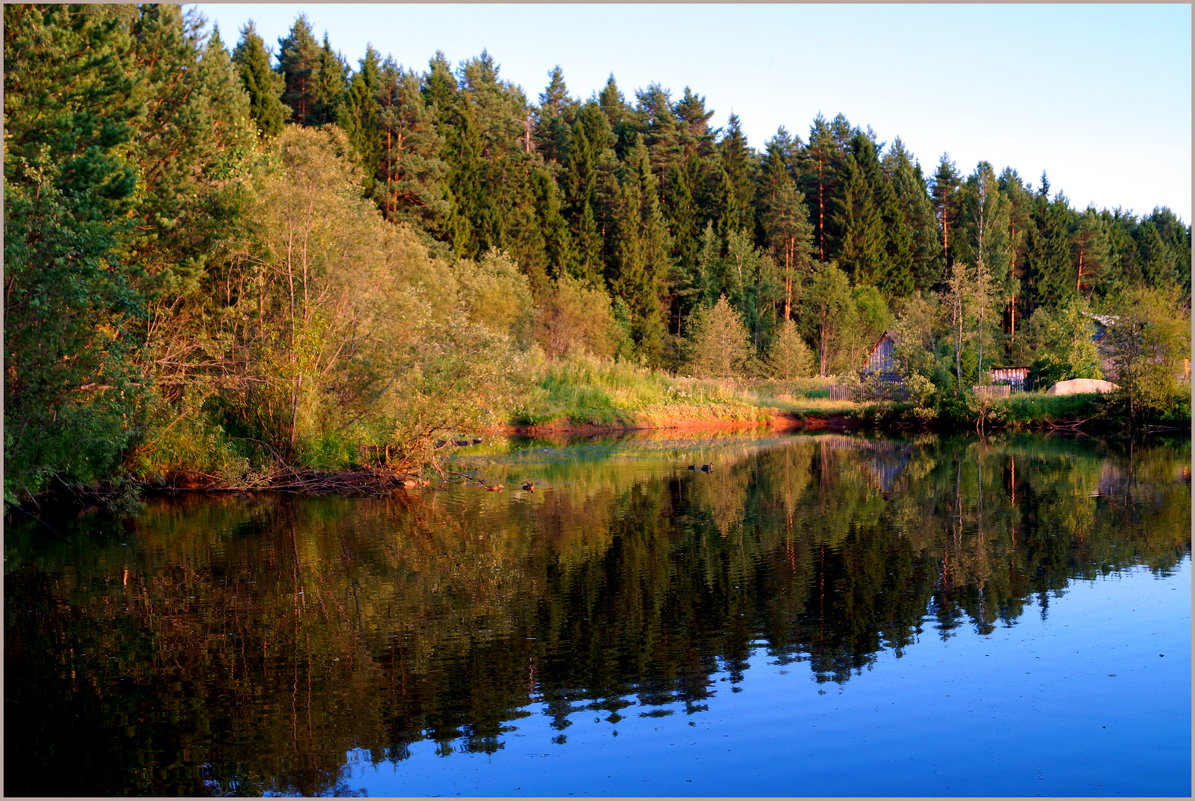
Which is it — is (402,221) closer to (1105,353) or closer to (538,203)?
(538,203)

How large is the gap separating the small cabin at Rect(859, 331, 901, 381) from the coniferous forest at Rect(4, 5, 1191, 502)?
1967mm

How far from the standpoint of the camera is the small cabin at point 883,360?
44.8 metres

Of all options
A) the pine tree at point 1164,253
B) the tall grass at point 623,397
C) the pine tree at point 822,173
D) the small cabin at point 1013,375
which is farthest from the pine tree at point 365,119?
the pine tree at point 1164,253

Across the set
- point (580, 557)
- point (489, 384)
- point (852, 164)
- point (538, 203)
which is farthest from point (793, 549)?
point (852, 164)

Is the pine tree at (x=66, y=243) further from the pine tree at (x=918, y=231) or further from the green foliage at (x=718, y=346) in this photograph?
the pine tree at (x=918, y=231)

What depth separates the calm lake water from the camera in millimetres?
7258

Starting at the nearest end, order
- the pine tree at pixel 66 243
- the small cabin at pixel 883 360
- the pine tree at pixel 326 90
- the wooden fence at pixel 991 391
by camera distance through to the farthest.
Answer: the pine tree at pixel 66 243 < the wooden fence at pixel 991 391 < the small cabin at pixel 883 360 < the pine tree at pixel 326 90

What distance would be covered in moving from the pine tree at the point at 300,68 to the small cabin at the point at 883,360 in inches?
1420

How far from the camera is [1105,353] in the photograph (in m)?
39.5

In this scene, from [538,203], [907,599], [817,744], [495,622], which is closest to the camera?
[817,744]

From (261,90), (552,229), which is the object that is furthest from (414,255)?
(552,229)

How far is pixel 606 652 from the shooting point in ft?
32.9

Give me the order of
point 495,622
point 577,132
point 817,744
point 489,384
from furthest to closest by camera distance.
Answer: point 577,132 → point 489,384 → point 495,622 → point 817,744

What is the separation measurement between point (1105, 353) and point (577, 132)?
42.9 meters
